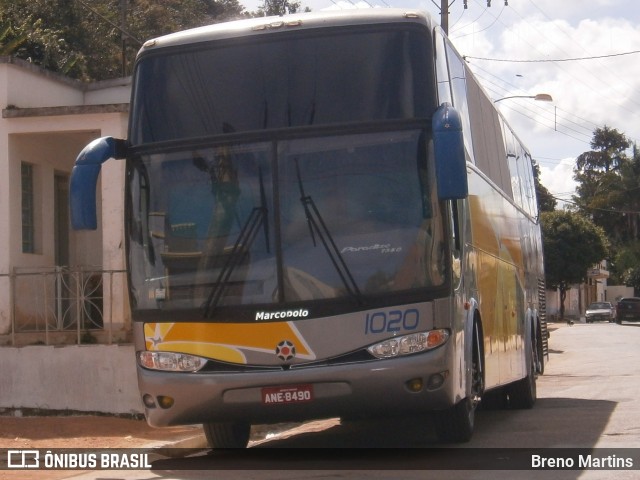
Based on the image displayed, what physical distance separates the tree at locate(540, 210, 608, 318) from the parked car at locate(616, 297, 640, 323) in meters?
6.63

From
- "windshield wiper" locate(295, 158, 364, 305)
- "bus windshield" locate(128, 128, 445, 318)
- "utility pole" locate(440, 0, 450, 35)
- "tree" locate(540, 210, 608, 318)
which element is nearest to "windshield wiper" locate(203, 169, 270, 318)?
"bus windshield" locate(128, 128, 445, 318)

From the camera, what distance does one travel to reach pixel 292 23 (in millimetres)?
9297

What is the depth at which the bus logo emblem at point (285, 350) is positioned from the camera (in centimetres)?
876

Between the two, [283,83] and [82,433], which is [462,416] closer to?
[283,83]

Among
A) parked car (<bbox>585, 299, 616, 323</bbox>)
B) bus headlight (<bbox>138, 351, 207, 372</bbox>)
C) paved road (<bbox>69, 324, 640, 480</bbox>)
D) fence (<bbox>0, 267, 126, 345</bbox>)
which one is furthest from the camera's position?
parked car (<bbox>585, 299, 616, 323</bbox>)

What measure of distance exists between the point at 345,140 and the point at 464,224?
1.66 metres

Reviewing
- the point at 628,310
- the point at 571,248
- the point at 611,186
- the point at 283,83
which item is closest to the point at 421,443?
the point at 283,83

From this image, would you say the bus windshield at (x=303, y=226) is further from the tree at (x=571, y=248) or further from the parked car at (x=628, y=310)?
the tree at (x=571, y=248)

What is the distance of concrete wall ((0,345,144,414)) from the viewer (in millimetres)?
14883

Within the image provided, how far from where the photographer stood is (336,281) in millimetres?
8750

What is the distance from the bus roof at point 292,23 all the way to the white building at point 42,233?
6316mm

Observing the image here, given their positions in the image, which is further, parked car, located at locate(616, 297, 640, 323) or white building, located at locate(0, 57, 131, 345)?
parked car, located at locate(616, 297, 640, 323)

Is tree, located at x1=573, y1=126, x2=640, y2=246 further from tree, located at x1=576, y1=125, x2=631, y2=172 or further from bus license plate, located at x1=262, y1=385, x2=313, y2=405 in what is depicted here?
bus license plate, located at x1=262, y1=385, x2=313, y2=405

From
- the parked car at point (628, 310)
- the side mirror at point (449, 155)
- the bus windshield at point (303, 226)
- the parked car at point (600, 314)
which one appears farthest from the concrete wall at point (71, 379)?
the parked car at point (600, 314)
